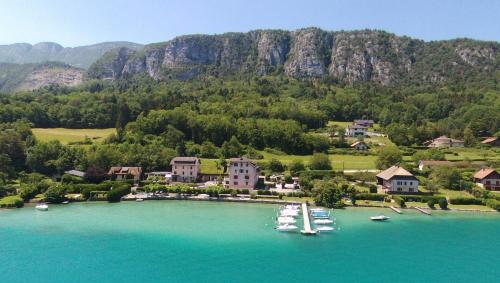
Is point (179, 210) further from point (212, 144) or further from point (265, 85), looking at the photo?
point (265, 85)

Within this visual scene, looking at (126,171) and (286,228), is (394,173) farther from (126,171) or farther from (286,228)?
(126,171)

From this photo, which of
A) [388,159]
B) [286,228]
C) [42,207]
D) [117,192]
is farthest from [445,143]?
[42,207]

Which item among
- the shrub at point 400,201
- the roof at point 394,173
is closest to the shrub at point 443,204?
the shrub at point 400,201

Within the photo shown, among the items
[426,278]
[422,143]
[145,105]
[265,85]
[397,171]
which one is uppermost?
[265,85]

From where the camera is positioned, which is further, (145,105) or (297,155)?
(145,105)

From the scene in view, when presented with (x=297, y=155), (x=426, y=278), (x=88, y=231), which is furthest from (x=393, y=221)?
(x=297, y=155)

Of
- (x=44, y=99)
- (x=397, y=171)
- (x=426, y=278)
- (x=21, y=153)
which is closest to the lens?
(x=426, y=278)
